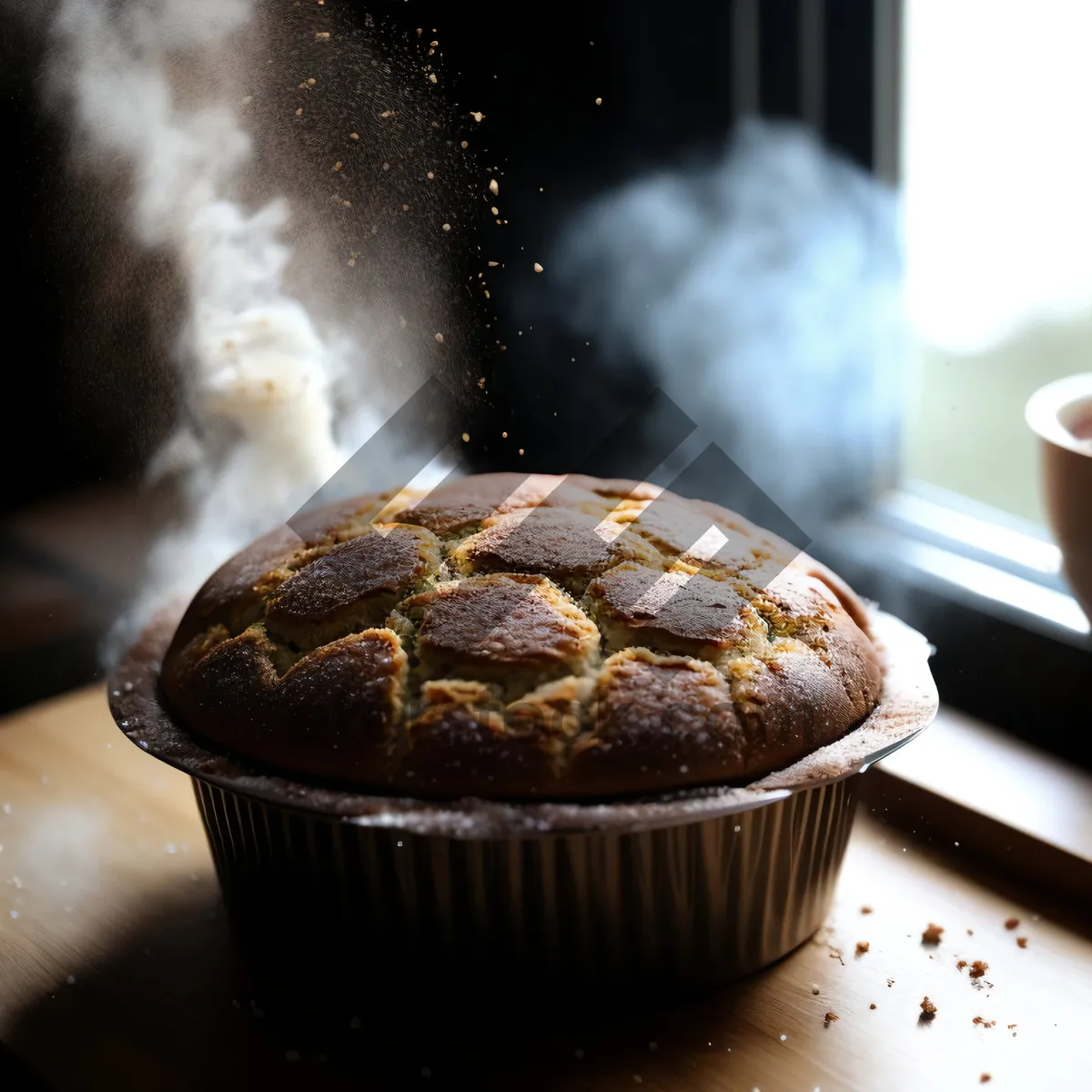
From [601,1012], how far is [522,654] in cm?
36

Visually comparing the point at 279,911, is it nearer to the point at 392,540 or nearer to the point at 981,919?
the point at 392,540

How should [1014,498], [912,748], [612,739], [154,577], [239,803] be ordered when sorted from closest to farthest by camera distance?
[612,739]
[239,803]
[912,748]
[1014,498]
[154,577]

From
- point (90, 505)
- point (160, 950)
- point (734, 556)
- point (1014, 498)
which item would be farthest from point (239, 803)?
point (1014, 498)

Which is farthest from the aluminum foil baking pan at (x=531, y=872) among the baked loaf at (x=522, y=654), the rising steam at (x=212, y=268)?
the rising steam at (x=212, y=268)

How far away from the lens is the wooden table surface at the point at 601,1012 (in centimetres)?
108

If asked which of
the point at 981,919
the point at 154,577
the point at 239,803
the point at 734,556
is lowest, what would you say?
the point at 981,919

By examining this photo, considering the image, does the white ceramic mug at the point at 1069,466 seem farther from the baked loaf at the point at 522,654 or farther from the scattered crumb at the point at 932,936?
the scattered crumb at the point at 932,936

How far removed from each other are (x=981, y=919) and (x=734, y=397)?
33.6 inches

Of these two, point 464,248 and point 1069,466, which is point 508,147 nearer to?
point 464,248

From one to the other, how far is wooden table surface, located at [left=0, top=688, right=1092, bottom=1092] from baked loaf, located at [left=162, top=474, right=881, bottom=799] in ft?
0.84

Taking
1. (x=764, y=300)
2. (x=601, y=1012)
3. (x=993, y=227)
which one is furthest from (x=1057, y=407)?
(x=601, y=1012)

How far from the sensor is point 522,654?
107 cm

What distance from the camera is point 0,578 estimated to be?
1758 millimetres

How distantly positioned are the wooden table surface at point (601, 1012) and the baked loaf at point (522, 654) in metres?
0.26
